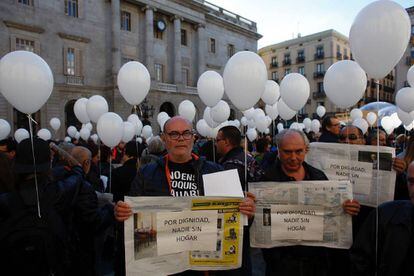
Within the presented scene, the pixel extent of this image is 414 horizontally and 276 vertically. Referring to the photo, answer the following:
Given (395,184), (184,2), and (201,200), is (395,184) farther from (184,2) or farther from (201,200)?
(184,2)

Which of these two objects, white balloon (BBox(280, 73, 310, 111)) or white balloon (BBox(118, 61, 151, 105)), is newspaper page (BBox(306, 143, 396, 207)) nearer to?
white balloon (BBox(280, 73, 310, 111))

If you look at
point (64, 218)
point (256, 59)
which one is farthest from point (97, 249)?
point (256, 59)

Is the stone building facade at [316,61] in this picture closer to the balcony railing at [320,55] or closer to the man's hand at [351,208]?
the balcony railing at [320,55]

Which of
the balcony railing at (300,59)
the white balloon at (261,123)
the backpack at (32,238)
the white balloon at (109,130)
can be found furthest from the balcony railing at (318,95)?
the backpack at (32,238)

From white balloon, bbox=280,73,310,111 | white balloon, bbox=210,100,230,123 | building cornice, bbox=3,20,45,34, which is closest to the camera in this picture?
white balloon, bbox=280,73,310,111

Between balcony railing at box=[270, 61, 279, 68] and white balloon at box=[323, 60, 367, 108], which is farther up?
balcony railing at box=[270, 61, 279, 68]

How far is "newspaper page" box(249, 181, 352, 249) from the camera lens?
2.12 m

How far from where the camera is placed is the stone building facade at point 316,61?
45750 millimetres

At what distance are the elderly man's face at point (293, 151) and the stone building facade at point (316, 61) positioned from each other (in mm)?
43780

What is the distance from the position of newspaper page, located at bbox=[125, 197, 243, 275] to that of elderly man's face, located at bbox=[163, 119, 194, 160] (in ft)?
1.40

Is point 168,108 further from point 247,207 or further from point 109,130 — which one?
point 247,207

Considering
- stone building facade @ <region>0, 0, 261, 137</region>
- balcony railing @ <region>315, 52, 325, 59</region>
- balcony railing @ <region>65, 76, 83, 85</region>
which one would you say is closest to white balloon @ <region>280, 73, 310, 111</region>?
stone building facade @ <region>0, 0, 261, 137</region>

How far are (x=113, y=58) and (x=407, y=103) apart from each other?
21827 millimetres

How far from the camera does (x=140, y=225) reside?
1.97 metres
